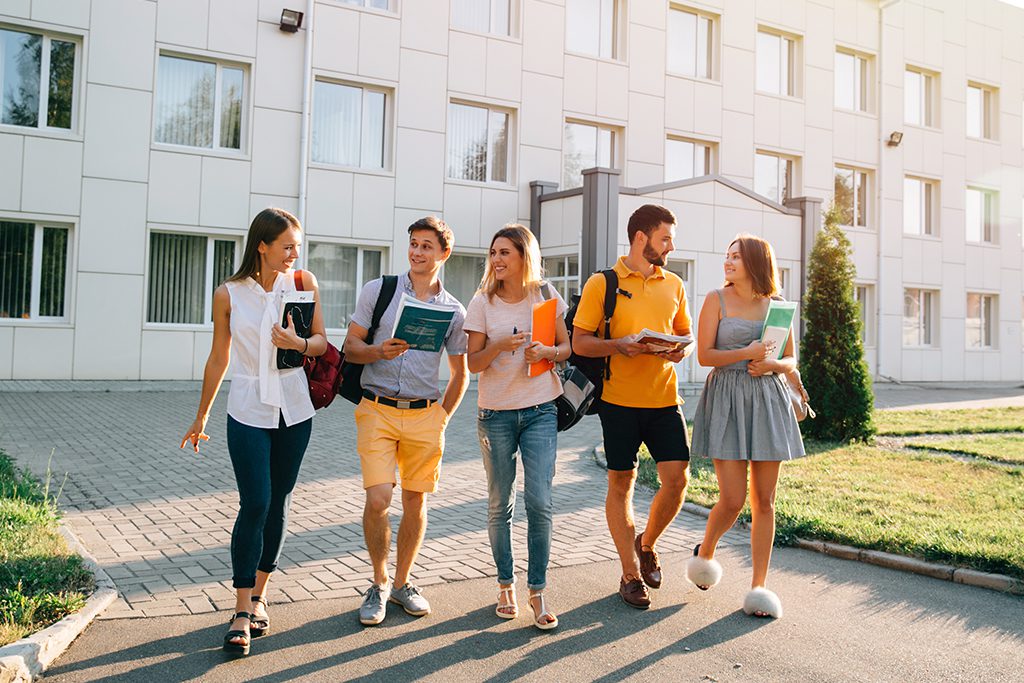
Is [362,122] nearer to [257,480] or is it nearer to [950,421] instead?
[950,421]

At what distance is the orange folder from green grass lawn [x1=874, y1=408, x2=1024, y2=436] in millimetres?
9000

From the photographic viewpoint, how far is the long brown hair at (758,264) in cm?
488

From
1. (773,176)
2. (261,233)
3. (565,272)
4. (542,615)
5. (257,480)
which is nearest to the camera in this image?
(257,480)

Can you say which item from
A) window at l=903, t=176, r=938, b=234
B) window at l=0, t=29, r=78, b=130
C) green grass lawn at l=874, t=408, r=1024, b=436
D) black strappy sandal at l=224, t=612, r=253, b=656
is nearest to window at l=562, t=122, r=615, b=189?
green grass lawn at l=874, t=408, r=1024, b=436

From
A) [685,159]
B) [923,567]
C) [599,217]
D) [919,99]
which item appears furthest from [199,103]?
[919,99]

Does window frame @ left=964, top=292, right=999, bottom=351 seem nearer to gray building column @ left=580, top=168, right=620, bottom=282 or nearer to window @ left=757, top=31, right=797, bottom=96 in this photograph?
window @ left=757, top=31, right=797, bottom=96

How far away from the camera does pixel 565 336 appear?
4672mm

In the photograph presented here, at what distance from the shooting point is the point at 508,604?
4.54 metres

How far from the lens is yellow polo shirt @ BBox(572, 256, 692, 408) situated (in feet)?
15.9

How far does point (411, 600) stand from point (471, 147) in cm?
1597

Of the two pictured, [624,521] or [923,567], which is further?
[923,567]

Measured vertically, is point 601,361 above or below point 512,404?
above

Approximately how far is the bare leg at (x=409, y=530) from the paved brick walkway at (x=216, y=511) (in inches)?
15.2

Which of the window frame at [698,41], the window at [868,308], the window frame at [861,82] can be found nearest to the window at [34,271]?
the window frame at [698,41]
